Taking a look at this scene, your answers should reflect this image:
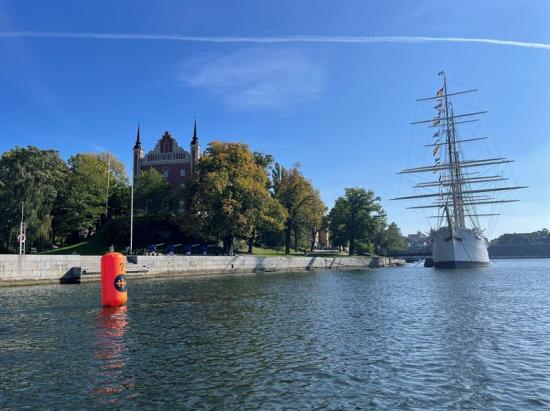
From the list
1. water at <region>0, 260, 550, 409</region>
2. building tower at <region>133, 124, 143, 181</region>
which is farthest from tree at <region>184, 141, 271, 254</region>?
water at <region>0, 260, 550, 409</region>

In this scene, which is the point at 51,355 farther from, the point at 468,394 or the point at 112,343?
the point at 468,394

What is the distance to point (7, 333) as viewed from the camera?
17.0m

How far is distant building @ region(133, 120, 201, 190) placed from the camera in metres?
104

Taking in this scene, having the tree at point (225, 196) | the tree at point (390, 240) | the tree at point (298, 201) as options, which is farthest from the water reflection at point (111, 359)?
the tree at point (390, 240)

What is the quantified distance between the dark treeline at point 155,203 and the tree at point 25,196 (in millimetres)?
125

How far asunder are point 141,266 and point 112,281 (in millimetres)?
25893

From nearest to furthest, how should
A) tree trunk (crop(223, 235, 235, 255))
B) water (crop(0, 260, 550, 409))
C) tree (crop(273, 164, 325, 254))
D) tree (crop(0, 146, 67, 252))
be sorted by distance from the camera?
water (crop(0, 260, 550, 409)), tree (crop(0, 146, 67, 252)), tree trunk (crop(223, 235, 235, 255)), tree (crop(273, 164, 325, 254))

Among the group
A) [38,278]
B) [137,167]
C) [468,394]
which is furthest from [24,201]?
[468,394]

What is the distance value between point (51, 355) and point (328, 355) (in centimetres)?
818

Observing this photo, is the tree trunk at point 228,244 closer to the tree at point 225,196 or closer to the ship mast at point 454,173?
the tree at point 225,196

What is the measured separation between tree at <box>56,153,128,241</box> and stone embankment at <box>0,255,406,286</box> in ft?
98.8

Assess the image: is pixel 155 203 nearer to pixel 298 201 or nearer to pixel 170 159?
pixel 170 159

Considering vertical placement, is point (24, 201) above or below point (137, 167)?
below

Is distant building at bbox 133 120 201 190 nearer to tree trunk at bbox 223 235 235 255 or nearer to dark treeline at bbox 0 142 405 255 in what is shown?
dark treeline at bbox 0 142 405 255
